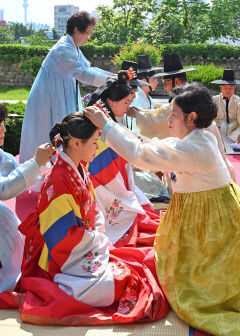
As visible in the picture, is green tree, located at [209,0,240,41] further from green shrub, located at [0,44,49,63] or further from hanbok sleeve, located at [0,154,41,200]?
hanbok sleeve, located at [0,154,41,200]

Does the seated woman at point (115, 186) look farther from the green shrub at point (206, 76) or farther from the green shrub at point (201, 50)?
the green shrub at point (201, 50)

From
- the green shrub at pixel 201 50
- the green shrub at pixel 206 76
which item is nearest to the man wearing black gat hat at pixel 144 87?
the green shrub at pixel 206 76

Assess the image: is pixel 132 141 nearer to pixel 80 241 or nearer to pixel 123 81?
pixel 80 241

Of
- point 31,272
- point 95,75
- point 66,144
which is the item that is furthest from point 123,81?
point 31,272

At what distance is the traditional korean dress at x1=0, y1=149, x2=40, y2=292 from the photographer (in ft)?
8.18

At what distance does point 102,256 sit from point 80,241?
6.6 inches

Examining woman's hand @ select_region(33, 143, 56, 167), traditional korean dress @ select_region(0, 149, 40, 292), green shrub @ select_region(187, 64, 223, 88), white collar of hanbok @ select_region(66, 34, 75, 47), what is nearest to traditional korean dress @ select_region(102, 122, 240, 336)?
woman's hand @ select_region(33, 143, 56, 167)

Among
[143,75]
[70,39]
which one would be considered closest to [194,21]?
[143,75]

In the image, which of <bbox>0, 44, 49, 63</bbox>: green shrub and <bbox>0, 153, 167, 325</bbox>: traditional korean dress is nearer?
<bbox>0, 153, 167, 325</bbox>: traditional korean dress

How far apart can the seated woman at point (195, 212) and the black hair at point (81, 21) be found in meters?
2.08

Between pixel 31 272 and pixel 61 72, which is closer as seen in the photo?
pixel 31 272

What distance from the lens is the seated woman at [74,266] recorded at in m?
2.30

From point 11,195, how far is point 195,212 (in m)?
0.95

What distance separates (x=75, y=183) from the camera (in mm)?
2479
